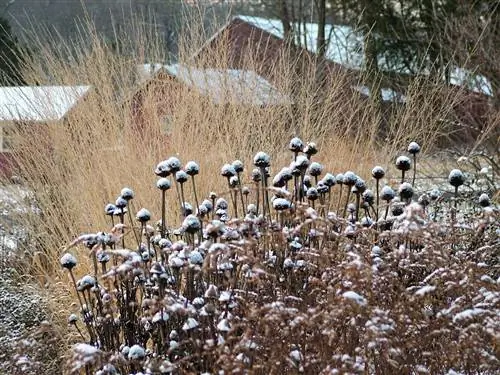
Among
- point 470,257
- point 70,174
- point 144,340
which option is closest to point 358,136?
point 70,174

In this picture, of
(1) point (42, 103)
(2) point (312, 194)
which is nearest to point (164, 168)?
(2) point (312, 194)

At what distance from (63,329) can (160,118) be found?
1910mm

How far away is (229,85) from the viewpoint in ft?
18.1

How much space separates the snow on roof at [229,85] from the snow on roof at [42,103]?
68cm

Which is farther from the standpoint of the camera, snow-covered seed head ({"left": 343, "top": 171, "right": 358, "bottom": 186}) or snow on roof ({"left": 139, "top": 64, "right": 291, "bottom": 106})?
snow on roof ({"left": 139, "top": 64, "right": 291, "bottom": 106})

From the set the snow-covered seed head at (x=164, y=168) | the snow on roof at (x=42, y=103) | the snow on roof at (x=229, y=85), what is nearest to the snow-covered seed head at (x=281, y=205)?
the snow-covered seed head at (x=164, y=168)

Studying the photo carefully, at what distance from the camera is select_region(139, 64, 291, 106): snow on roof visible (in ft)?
17.8

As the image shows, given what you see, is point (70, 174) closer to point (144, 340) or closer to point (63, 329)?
point (63, 329)

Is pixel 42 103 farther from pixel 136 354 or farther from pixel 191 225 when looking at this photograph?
pixel 136 354

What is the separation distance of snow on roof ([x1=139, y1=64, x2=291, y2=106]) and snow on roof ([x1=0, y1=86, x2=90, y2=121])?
681 millimetres

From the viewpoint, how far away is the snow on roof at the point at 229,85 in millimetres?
5422

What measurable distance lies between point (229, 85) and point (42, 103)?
4.76ft

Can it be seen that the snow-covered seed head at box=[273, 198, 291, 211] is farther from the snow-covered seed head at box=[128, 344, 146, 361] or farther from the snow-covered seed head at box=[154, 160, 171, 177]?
the snow-covered seed head at box=[128, 344, 146, 361]

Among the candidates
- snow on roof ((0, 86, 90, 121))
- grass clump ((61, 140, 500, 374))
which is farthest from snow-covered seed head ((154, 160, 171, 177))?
snow on roof ((0, 86, 90, 121))
